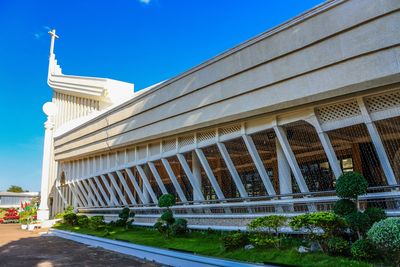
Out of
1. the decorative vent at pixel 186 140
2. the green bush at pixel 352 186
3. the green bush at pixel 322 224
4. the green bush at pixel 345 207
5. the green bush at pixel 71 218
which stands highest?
the decorative vent at pixel 186 140

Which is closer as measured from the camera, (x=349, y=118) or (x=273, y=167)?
(x=349, y=118)

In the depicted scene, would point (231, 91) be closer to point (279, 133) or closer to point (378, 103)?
point (279, 133)

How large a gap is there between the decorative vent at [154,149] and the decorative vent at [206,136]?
3413 mm

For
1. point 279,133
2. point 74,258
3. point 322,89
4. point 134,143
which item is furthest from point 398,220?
point 134,143

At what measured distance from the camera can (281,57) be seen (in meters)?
11.3

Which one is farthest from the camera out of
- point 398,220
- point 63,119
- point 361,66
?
point 63,119

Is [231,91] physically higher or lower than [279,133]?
higher

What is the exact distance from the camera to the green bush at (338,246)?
27.0 feet

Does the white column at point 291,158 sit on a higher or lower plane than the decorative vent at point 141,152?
lower

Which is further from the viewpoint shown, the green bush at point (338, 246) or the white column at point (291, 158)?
the white column at point (291, 158)

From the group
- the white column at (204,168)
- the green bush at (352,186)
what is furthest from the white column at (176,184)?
the green bush at (352,186)

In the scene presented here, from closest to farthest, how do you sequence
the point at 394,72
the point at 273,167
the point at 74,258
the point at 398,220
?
the point at 398,220
the point at 394,72
the point at 74,258
the point at 273,167

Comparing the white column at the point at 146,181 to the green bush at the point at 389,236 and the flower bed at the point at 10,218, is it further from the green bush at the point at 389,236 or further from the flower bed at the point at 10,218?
the flower bed at the point at 10,218

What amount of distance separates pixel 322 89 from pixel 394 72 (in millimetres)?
1986
